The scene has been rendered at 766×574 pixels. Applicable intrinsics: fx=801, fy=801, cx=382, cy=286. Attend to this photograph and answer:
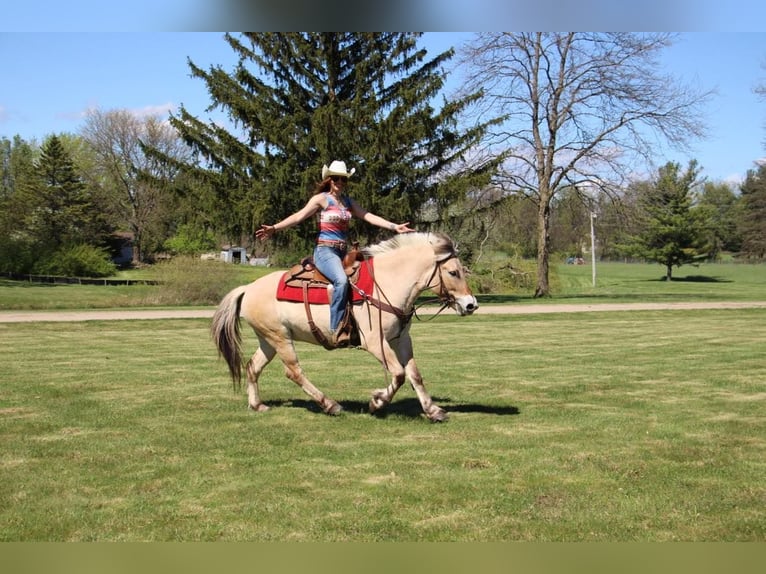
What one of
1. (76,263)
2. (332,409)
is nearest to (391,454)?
(332,409)

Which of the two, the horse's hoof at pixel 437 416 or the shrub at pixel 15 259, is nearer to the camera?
the horse's hoof at pixel 437 416

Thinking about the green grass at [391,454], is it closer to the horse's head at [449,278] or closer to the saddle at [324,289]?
the saddle at [324,289]

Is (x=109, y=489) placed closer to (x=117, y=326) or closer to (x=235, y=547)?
(x=235, y=547)

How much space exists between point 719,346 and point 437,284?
1020cm

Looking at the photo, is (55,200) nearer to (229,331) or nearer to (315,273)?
(229,331)

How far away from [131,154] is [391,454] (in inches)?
2588

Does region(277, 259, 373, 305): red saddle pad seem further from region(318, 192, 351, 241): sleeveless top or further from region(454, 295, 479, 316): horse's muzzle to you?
region(454, 295, 479, 316): horse's muzzle

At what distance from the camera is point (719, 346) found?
654 inches

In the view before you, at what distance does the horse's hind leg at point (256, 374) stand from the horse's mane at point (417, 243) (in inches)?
66.6

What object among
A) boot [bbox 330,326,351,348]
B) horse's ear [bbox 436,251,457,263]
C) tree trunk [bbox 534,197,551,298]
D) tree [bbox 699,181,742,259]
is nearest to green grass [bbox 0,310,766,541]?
boot [bbox 330,326,351,348]

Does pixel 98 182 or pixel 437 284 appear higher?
pixel 98 182

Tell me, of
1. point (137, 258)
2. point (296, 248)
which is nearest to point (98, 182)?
point (137, 258)

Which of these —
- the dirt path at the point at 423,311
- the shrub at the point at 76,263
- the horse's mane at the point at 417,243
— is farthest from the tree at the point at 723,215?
the horse's mane at the point at 417,243

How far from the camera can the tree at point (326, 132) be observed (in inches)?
1182
